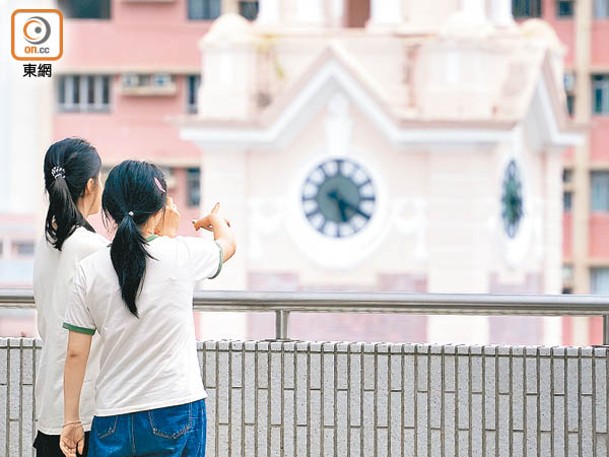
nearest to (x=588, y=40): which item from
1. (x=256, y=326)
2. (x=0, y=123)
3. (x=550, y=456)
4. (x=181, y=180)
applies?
(x=181, y=180)

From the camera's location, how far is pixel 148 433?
3518mm

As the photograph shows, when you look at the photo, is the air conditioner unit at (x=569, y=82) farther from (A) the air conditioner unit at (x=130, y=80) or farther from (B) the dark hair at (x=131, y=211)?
(B) the dark hair at (x=131, y=211)

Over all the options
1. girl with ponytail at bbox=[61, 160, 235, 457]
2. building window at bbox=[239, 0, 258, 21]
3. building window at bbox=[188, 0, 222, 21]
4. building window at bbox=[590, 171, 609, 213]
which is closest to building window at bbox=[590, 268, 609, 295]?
building window at bbox=[590, 171, 609, 213]

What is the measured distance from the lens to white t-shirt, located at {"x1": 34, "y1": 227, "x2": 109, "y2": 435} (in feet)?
12.2

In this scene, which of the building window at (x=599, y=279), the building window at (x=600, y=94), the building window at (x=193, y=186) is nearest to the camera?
the building window at (x=193, y=186)

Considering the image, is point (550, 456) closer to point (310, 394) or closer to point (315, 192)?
point (310, 394)

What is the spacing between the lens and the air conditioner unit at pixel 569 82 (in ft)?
74.2

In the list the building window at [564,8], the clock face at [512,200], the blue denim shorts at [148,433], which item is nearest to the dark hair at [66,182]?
the blue denim shorts at [148,433]

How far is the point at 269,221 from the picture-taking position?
52.2 ft

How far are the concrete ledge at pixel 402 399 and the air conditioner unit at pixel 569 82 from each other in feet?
59.7

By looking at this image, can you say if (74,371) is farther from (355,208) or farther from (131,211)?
(355,208)

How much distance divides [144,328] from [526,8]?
1957 centimetres

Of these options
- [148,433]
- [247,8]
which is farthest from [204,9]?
[148,433]

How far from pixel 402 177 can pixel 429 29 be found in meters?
1.26
